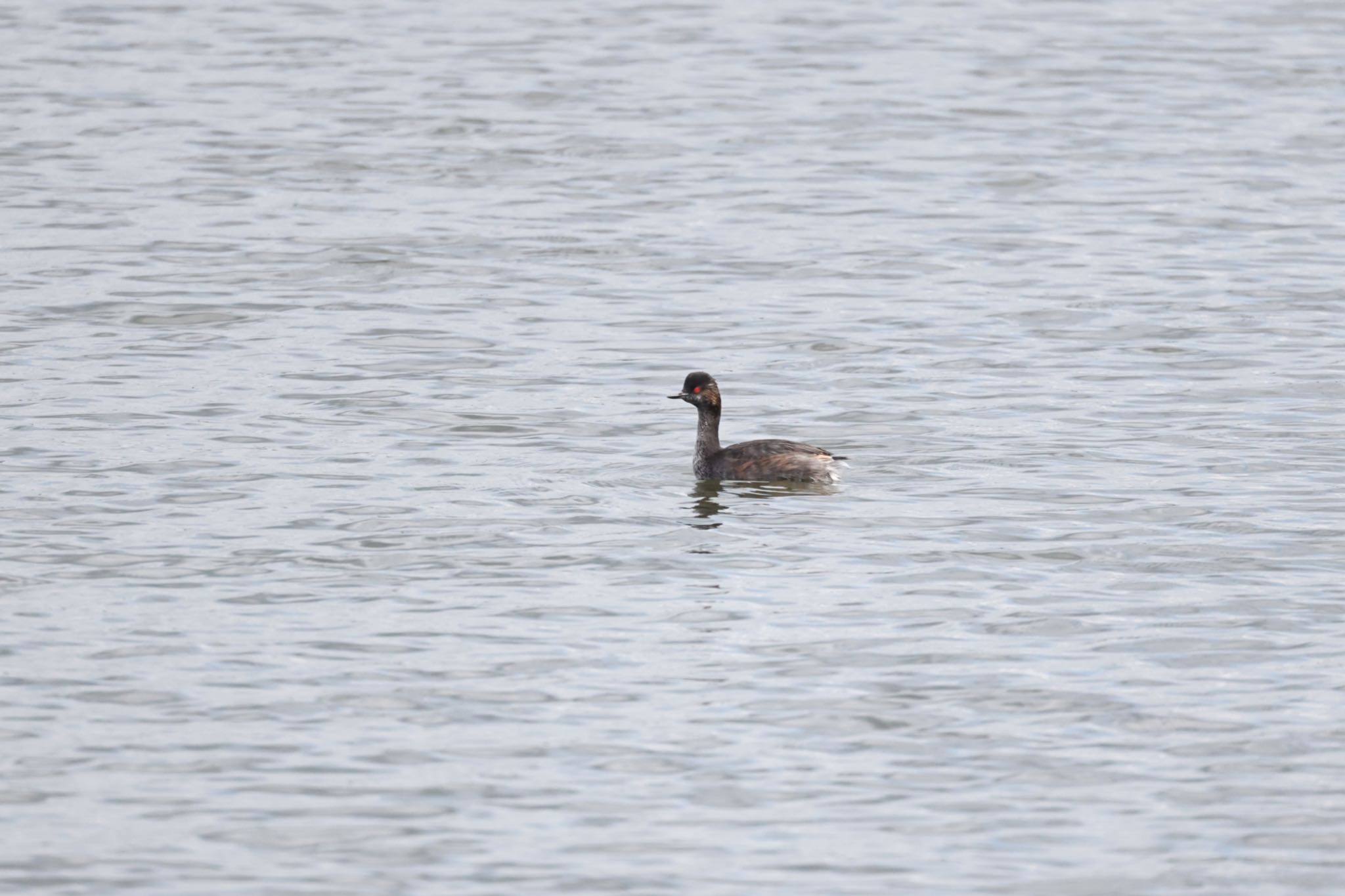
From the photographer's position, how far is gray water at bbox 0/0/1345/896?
1038cm

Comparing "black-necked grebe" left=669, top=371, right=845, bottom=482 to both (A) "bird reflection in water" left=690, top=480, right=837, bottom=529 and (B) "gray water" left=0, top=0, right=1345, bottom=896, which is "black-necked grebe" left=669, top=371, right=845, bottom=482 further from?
(B) "gray water" left=0, top=0, right=1345, bottom=896

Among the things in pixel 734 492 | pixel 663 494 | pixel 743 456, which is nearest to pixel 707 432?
pixel 743 456

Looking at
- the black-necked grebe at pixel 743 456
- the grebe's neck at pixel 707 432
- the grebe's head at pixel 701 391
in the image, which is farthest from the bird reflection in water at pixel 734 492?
the grebe's head at pixel 701 391

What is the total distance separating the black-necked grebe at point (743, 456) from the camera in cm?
1622

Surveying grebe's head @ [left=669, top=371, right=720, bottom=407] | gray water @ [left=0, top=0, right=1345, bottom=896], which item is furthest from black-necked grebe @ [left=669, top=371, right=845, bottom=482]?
gray water @ [left=0, top=0, right=1345, bottom=896]

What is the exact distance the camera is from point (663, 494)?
16281mm

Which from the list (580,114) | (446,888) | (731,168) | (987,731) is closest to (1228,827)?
(987,731)

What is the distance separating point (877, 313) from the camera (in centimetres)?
2256

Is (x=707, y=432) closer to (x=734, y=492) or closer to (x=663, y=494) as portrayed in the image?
(x=734, y=492)

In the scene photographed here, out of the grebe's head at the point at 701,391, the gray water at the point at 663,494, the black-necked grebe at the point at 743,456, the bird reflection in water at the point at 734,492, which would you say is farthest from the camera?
the grebe's head at the point at 701,391

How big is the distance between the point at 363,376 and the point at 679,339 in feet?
10.1

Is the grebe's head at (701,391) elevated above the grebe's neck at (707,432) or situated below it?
above

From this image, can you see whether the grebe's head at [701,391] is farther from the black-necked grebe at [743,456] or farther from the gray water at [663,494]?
the gray water at [663,494]

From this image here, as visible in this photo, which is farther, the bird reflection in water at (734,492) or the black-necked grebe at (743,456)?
the black-necked grebe at (743,456)
